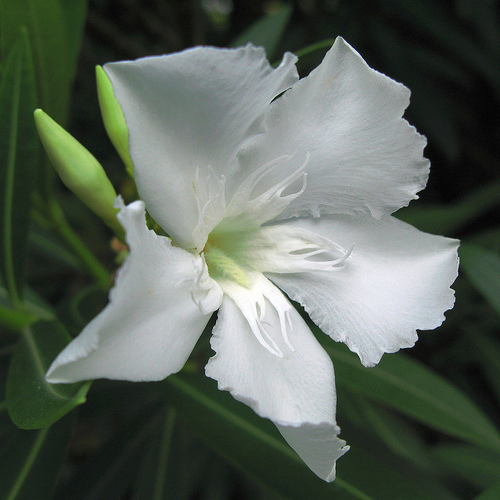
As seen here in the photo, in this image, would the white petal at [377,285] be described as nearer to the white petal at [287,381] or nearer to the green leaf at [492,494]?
the white petal at [287,381]

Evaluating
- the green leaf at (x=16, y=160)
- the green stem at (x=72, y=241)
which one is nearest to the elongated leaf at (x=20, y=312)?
the green leaf at (x=16, y=160)

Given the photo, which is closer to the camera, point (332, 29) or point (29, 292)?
point (29, 292)

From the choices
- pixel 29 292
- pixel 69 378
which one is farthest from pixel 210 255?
pixel 29 292

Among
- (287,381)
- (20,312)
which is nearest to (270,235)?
(287,381)

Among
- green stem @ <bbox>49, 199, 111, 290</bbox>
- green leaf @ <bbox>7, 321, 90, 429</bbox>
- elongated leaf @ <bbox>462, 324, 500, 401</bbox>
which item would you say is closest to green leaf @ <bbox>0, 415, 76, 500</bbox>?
green leaf @ <bbox>7, 321, 90, 429</bbox>

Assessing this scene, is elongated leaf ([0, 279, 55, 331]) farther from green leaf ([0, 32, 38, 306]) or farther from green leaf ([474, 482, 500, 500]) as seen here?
green leaf ([474, 482, 500, 500])

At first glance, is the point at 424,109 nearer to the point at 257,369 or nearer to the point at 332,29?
the point at 332,29
